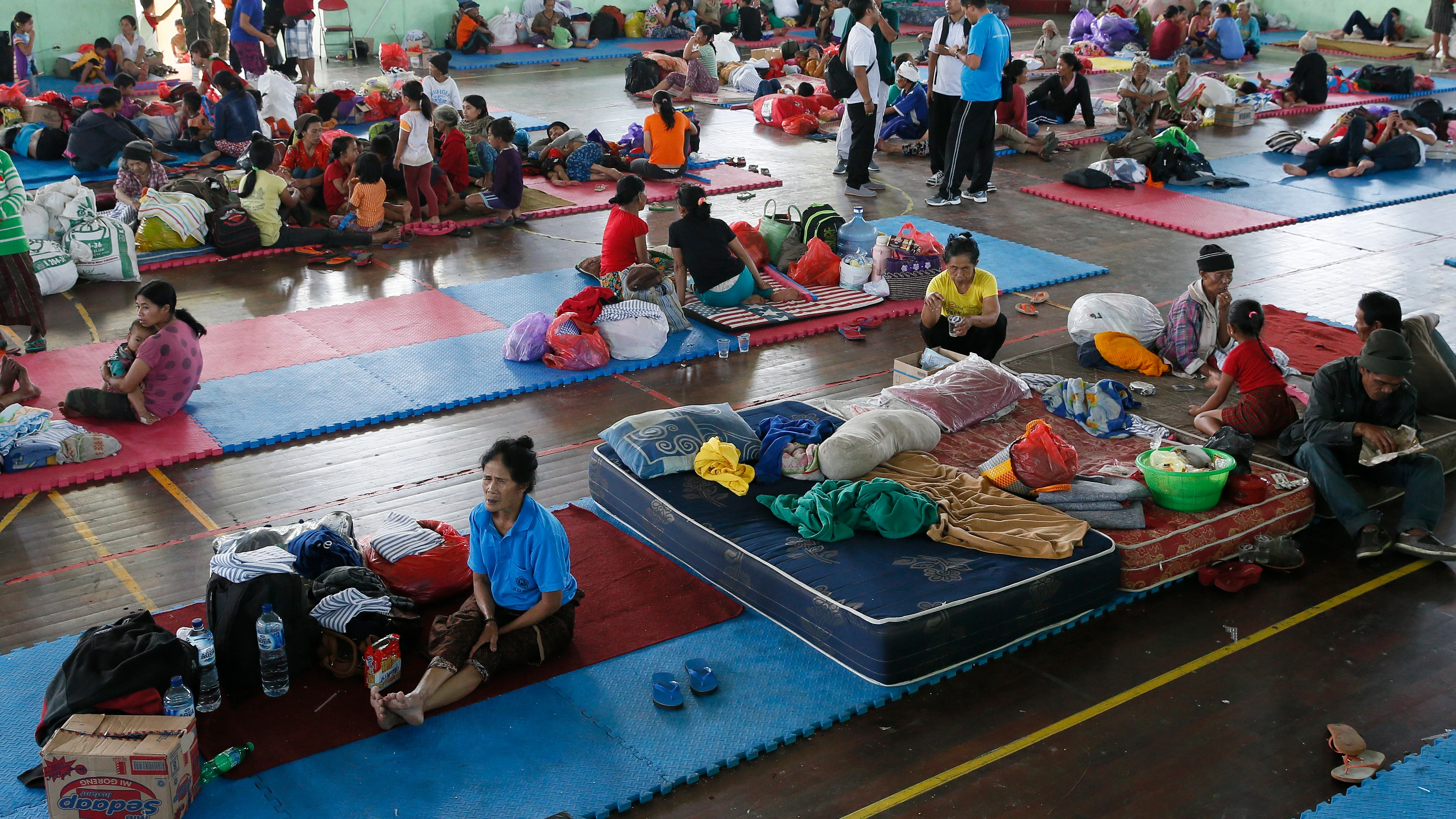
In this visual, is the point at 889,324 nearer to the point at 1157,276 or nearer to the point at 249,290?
the point at 1157,276

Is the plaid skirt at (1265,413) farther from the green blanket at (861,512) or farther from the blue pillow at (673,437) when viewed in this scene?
the blue pillow at (673,437)

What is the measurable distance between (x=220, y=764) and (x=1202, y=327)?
246 inches

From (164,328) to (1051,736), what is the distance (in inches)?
223

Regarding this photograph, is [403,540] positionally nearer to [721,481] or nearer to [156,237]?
[721,481]

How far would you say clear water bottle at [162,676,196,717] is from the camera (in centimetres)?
448

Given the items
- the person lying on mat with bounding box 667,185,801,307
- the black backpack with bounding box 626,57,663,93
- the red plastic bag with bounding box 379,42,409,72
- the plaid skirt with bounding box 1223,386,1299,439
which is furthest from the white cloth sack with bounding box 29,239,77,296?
the red plastic bag with bounding box 379,42,409,72

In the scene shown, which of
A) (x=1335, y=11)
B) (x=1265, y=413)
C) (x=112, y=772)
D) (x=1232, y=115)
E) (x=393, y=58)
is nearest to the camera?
(x=112, y=772)

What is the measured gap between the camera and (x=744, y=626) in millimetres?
5504

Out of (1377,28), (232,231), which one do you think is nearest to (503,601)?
(232,231)

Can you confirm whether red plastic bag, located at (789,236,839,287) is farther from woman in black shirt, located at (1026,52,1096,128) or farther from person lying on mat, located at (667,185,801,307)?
woman in black shirt, located at (1026,52,1096,128)

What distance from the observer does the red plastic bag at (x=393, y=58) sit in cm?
2116

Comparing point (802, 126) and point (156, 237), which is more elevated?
point (802, 126)

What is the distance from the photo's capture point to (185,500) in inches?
263

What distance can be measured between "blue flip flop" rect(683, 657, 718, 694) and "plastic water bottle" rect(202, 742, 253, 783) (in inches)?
70.1
